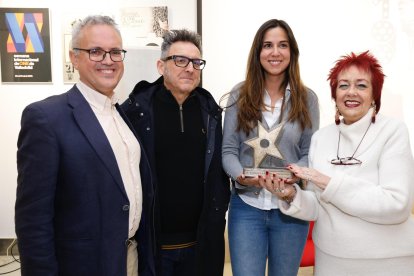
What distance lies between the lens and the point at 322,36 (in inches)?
142

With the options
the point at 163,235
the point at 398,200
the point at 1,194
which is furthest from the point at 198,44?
the point at 1,194

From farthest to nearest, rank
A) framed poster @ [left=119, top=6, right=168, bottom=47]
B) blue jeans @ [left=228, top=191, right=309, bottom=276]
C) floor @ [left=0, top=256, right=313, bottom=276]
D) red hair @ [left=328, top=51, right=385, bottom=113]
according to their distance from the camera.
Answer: framed poster @ [left=119, top=6, right=168, bottom=47] < floor @ [left=0, top=256, right=313, bottom=276] < blue jeans @ [left=228, top=191, right=309, bottom=276] < red hair @ [left=328, top=51, right=385, bottom=113]

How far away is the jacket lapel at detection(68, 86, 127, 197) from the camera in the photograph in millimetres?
1428

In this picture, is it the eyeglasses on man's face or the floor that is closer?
the eyeglasses on man's face

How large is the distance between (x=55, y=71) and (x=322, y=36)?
2.85 meters

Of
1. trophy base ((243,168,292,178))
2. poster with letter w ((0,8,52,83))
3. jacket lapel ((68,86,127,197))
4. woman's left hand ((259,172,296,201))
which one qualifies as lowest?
woman's left hand ((259,172,296,201))

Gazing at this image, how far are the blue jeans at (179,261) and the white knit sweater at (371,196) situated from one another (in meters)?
0.72

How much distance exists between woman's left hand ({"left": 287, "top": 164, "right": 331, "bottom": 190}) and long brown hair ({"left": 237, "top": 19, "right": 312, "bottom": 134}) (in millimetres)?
460

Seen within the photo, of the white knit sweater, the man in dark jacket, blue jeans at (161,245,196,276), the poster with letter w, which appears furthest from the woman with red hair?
the poster with letter w

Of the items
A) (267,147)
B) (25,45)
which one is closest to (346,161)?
(267,147)

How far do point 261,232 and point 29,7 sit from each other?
3310 millimetres

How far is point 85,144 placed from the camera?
1.41 metres

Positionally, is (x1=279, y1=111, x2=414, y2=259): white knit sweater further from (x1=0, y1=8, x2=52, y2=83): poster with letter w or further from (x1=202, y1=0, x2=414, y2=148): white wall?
(x1=0, y1=8, x2=52, y2=83): poster with letter w

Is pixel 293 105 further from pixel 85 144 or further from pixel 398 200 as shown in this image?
pixel 85 144
